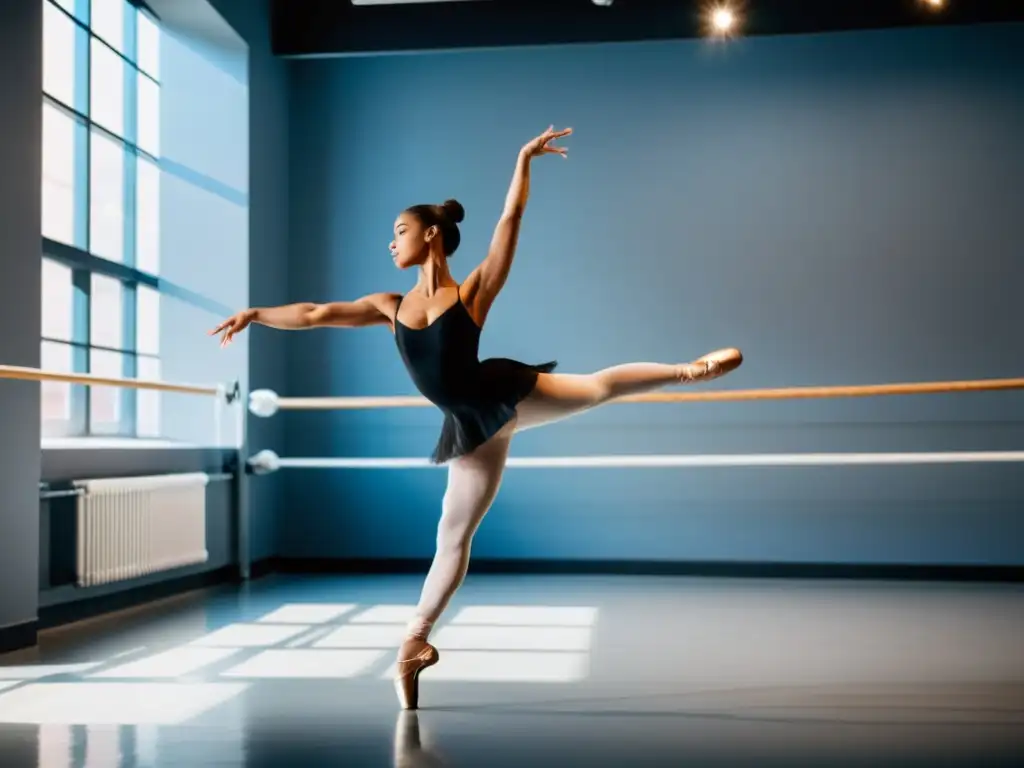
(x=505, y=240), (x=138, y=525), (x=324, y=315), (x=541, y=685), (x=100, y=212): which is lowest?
(x=541, y=685)

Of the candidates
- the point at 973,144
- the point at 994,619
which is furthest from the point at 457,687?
the point at 973,144

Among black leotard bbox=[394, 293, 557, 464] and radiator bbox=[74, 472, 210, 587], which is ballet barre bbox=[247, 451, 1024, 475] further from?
black leotard bbox=[394, 293, 557, 464]

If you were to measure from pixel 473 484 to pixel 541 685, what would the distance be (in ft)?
1.80

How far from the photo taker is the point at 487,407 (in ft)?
7.70

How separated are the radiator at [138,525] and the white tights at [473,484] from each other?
67.3 inches

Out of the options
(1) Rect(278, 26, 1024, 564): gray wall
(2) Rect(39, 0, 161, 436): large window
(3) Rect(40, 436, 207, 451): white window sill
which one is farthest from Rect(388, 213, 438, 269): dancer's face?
(1) Rect(278, 26, 1024, 564): gray wall

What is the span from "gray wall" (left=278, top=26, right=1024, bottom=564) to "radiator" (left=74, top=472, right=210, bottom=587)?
1.05 metres

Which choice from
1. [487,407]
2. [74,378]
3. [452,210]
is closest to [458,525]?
[487,407]

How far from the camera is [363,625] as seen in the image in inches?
141

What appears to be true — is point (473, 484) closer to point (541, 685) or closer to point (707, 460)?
point (541, 685)

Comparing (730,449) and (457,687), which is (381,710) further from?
(730,449)

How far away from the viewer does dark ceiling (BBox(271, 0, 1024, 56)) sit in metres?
4.92

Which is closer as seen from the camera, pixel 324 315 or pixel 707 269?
pixel 324 315

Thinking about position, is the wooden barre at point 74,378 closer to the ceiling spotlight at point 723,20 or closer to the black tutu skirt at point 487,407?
the black tutu skirt at point 487,407
